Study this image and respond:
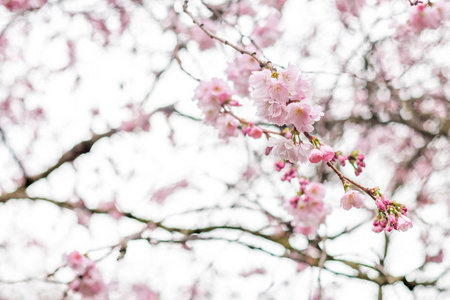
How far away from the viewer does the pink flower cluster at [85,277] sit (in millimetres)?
2773

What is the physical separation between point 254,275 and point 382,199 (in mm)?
6719

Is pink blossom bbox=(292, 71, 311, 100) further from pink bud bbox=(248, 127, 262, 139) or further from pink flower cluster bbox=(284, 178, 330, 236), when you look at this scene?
pink flower cluster bbox=(284, 178, 330, 236)

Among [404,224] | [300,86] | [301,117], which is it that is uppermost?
[300,86]

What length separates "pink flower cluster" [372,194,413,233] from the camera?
4.47 feet

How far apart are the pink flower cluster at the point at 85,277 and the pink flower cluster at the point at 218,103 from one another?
4.30 feet

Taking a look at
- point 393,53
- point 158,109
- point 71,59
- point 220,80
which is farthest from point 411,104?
point 71,59

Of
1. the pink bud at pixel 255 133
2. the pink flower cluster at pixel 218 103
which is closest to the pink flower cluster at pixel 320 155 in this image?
the pink bud at pixel 255 133

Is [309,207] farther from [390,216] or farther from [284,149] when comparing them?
[390,216]

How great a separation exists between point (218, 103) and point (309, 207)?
93cm

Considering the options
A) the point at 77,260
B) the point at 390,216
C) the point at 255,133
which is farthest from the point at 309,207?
the point at 77,260

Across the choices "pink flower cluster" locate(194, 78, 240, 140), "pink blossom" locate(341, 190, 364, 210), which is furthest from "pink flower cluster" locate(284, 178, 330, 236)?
"pink blossom" locate(341, 190, 364, 210)

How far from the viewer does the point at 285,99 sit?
144 cm

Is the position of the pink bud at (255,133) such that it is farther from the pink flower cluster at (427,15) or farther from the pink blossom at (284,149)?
the pink flower cluster at (427,15)

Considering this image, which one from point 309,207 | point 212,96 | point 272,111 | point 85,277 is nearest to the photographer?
point 272,111
